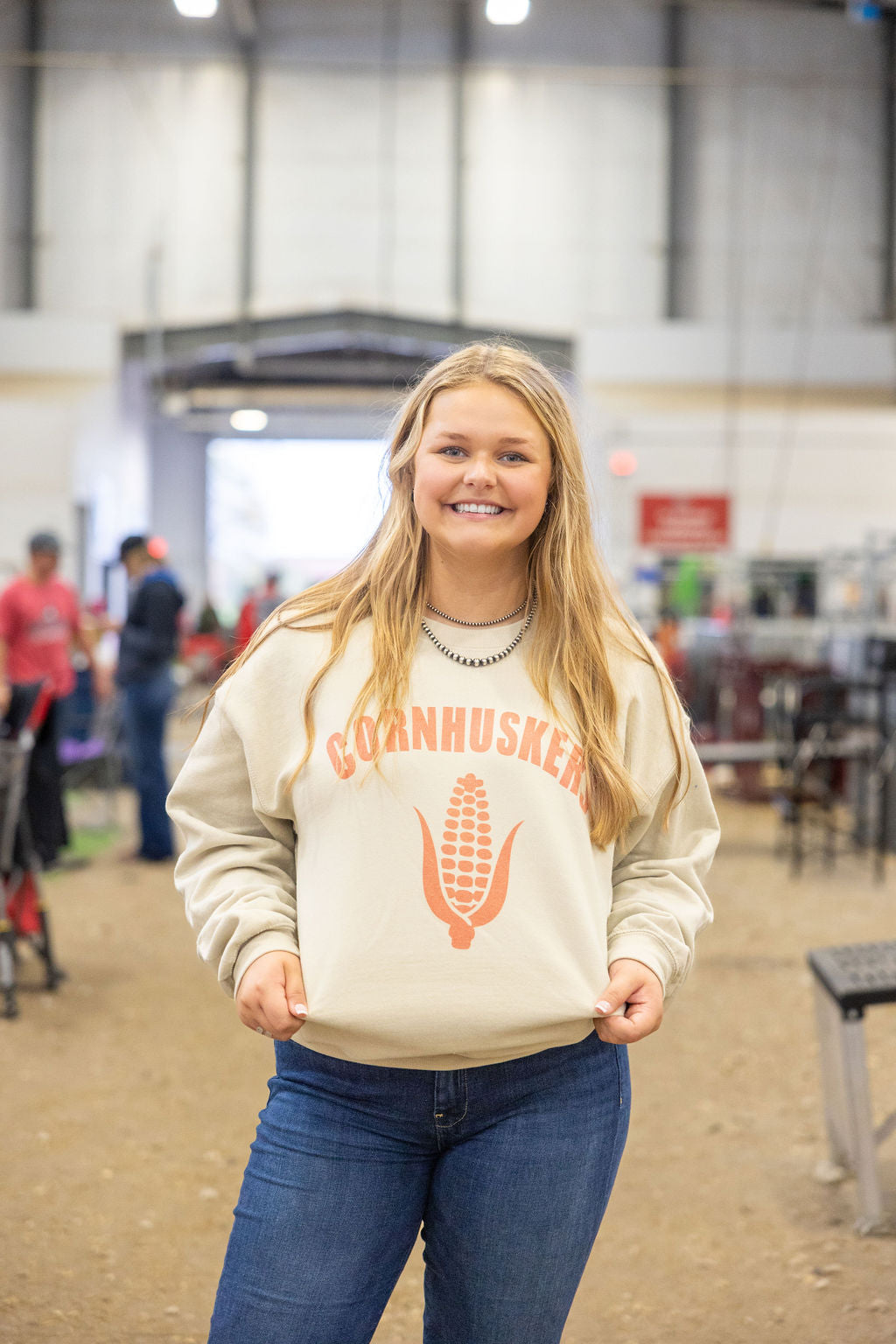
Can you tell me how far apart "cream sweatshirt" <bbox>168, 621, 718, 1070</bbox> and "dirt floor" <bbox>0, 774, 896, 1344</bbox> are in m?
1.40

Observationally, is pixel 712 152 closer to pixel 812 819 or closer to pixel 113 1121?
pixel 812 819

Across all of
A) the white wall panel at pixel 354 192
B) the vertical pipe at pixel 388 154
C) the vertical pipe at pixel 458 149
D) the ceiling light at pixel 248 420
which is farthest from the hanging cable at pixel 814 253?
the ceiling light at pixel 248 420

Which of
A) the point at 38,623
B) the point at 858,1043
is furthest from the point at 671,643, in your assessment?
the point at 858,1043

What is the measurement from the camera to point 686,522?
1059 centimetres

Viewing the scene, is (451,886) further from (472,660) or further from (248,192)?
(248,192)

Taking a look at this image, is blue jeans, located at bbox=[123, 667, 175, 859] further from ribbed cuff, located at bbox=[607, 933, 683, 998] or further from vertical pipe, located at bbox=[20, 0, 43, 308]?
vertical pipe, located at bbox=[20, 0, 43, 308]

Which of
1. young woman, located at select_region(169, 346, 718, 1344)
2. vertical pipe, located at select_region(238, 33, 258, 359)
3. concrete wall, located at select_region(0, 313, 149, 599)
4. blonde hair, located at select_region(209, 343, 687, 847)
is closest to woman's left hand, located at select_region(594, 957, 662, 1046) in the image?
young woman, located at select_region(169, 346, 718, 1344)

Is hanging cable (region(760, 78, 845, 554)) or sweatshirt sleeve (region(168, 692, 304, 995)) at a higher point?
hanging cable (region(760, 78, 845, 554))

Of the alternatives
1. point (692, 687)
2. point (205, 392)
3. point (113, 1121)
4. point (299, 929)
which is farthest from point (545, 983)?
point (205, 392)

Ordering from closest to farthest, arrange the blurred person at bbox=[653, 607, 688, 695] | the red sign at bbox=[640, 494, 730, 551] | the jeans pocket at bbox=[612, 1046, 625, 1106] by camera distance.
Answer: the jeans pocket at bbox=[612, 1046, 625, 1106] < the blurred person at bbox=[653, 607, 688, 695] < the red sign at bbox=[640, 494, 730, 551]

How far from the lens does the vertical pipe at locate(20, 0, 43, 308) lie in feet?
47.0

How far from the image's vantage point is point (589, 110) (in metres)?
14.4

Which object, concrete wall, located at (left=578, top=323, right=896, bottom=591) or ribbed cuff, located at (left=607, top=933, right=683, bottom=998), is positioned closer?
ribbed cuff, located at (left=607, top=933, right=683, bottom=998)

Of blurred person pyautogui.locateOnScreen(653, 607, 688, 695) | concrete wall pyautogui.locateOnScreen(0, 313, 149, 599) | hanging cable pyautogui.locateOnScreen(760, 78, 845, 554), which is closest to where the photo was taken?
blurred person pyautogui.locateOnScreen(653, 607, 688, 695)
